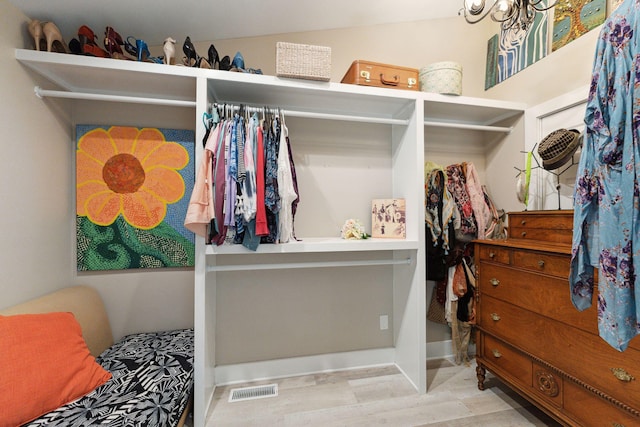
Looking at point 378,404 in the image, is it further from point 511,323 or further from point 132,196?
point 132,196

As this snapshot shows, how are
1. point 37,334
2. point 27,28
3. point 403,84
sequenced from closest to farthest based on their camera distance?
1. point 37,334
2. point 27,28
3. point 403,84

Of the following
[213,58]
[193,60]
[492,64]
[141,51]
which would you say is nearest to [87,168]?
[141,51]

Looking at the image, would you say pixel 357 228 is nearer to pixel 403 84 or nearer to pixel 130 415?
pixel 403 84

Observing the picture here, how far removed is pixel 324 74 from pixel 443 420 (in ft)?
7.42

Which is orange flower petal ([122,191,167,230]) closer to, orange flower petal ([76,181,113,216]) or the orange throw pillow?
orange flower petal ([76,181,113,216])

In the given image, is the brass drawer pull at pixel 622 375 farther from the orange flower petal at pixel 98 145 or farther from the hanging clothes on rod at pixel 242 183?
the orange flower petal at pixel 98 145

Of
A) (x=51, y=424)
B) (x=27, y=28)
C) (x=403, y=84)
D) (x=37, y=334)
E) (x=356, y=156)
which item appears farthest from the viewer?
(x=356, y=156)

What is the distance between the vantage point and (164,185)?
6.50 feet

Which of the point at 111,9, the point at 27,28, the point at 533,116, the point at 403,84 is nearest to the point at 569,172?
the point at 533,116

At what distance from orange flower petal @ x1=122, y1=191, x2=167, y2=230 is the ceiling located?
3.66 feet

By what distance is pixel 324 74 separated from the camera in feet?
5.82

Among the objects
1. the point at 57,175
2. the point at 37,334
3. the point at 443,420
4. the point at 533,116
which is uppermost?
the point at 533,116

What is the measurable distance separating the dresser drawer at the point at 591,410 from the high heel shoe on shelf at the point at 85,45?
3096 millimetres

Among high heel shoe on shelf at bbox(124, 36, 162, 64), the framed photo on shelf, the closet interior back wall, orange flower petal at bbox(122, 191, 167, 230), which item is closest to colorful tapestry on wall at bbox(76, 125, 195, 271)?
orange flower petal at bbox(122, 191, 167, 230)
